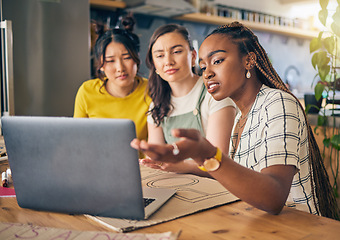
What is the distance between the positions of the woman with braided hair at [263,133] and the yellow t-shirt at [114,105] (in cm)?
84

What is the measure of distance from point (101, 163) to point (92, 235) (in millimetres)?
138

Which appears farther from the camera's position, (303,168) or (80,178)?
(303,168)

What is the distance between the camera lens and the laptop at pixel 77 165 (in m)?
0.69

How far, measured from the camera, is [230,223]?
741 mm

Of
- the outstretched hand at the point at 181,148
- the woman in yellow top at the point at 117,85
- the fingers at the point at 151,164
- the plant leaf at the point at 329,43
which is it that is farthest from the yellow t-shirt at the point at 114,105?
the outstretched hand at the point at 181,148

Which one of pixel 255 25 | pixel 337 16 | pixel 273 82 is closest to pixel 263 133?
pixel 273 82

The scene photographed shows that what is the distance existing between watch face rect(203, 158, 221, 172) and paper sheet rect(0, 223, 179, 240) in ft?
0.54

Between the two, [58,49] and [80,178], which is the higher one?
[58,49]

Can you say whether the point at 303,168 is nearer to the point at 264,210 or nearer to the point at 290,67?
the point at 264,210

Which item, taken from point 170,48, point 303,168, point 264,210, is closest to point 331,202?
point 303,168

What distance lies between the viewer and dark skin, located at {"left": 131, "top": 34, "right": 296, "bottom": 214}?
656mm

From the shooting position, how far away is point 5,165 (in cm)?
130

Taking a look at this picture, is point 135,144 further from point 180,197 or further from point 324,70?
point 324,70

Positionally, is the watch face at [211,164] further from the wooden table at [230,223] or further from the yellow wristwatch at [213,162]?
the wooden table at [230,223]
